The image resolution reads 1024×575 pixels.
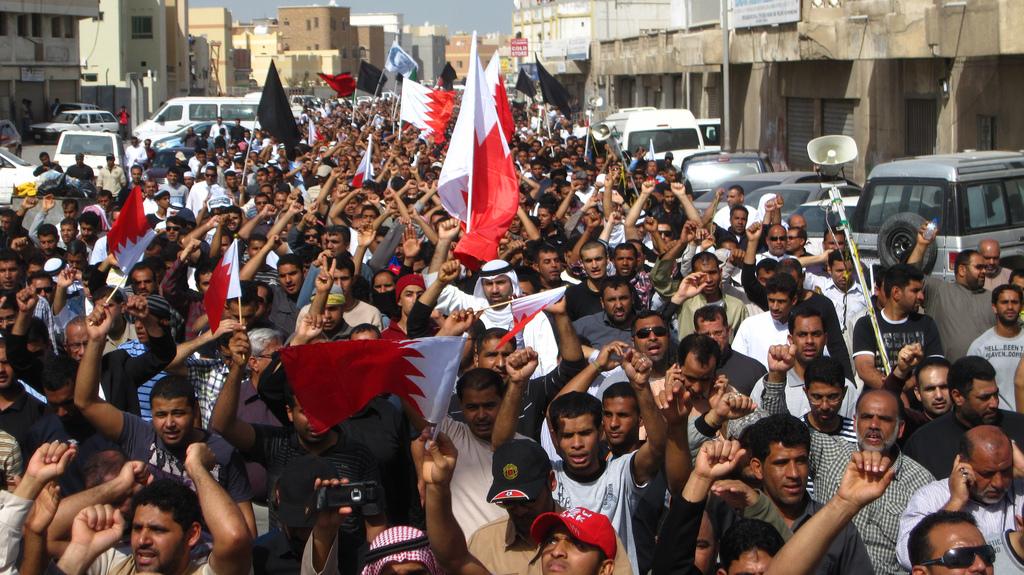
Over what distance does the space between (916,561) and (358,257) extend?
592cm

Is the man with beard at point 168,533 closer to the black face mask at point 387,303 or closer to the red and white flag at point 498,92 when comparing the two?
the black face mask at point 387,303

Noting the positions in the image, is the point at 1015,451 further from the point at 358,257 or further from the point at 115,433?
the point at 358,257

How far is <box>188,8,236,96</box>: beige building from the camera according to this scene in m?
99.6

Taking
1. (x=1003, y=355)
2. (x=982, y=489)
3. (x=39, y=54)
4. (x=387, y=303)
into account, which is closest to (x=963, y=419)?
(x=982, y=489)

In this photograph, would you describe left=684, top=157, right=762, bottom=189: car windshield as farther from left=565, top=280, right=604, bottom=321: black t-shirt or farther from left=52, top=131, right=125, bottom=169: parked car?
left=52, top=131, right=125, bottom=169: parked car

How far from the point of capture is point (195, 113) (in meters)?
40.3

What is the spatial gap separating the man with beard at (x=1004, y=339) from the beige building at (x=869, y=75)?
13.0 metres

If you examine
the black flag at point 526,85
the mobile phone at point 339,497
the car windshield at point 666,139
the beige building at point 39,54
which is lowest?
the mobile phone at point 339,497

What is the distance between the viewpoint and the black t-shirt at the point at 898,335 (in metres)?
7.85

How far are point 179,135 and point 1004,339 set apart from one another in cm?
3307

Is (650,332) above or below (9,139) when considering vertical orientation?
below

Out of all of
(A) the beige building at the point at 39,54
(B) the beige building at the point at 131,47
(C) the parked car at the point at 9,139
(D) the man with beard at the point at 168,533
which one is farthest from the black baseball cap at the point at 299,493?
(B) the beige building at the point at 131,47

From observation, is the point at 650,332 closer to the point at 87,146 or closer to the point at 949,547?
the point at 949,547

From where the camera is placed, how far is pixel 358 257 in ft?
31.8
